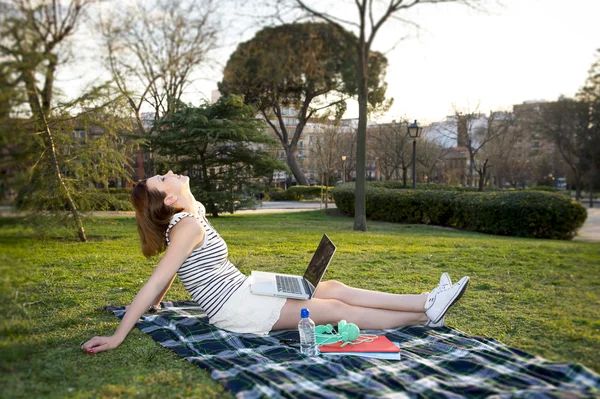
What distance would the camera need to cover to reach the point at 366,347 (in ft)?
9.83

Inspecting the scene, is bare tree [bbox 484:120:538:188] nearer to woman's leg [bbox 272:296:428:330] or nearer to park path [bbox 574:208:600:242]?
park path [bbox 574:208:600:242]

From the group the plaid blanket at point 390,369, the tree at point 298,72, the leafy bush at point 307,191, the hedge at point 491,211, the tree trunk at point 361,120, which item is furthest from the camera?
the leafy bush at point 307,191

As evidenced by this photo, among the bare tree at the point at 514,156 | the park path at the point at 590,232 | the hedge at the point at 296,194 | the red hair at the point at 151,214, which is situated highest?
the bare tree at the point at 514,156

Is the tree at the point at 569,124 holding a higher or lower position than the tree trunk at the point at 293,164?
higher

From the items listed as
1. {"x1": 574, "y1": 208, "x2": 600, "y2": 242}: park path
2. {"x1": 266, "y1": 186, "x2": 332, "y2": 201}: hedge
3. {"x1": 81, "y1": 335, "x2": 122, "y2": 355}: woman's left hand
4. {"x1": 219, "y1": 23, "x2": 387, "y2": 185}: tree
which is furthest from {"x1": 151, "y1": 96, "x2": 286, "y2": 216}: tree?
{"x1": 266, "y1": 186, "x2": 332, "y2": 201}: hedge

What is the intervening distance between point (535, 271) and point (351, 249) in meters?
2.99

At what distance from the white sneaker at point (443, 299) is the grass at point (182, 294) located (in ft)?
1.34

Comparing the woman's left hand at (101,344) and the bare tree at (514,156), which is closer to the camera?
the woman's left hand at (101,344)

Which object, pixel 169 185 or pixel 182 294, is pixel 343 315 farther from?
pixel 182 294

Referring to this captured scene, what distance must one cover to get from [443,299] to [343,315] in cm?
70

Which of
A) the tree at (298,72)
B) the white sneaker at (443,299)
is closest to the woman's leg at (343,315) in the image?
the white sneaker at (443,299)

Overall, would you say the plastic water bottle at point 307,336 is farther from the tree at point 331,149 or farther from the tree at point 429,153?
the tree at point 429,153

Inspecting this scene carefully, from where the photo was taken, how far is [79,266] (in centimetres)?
625

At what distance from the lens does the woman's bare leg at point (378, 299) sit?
3.39 m
